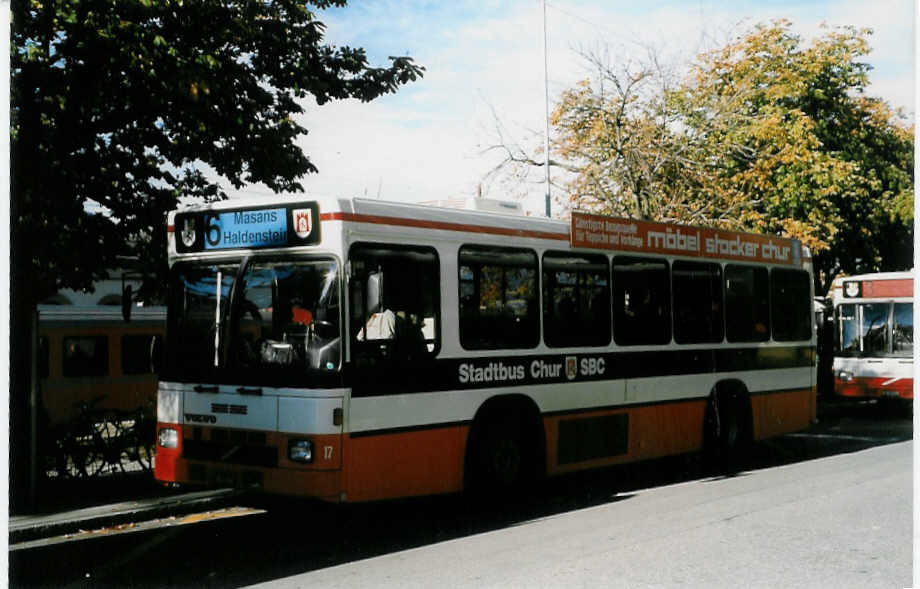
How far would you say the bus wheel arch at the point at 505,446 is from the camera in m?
9.43

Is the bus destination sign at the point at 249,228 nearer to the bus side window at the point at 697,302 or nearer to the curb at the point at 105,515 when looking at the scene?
the curb at the point at 105,515

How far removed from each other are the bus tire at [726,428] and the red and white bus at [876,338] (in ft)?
25.2

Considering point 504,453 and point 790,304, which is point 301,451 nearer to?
point 504,453

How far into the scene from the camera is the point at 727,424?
42.2ft

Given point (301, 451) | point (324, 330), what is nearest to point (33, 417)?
point (301, 451)

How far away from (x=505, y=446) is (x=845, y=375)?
12.6m

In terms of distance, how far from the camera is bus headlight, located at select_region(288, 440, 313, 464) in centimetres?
806

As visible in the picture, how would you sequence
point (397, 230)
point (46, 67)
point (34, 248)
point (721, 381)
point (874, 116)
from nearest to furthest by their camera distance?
point (397, 230), point (46, 67), point (34, 248), point (721, 381), point (874, 116)

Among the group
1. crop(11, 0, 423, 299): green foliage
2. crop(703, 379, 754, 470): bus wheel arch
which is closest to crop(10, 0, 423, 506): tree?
crop(11, 0, 423, 299): green foliage

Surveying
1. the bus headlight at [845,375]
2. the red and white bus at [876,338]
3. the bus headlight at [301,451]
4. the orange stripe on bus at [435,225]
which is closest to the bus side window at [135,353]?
the orange stripe on bus at [435,225]

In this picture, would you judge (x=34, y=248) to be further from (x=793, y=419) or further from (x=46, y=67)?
(x=793, y=419)

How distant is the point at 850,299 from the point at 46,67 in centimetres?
1579

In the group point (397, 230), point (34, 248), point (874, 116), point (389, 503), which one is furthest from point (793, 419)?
point (874, 116)

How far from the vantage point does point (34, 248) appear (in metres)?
10.6
